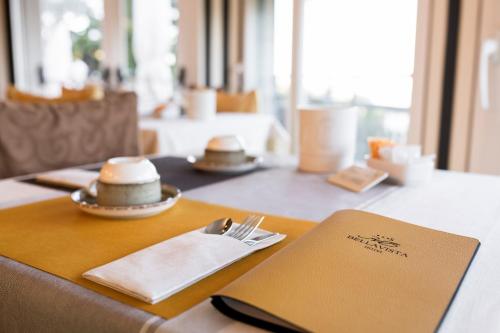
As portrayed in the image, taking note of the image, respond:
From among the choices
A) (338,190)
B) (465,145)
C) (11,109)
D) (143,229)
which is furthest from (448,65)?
(143,229)

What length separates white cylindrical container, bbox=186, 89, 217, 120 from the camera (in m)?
2.69

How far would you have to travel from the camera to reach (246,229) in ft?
2.28

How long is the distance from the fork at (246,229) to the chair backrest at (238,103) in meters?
2.68

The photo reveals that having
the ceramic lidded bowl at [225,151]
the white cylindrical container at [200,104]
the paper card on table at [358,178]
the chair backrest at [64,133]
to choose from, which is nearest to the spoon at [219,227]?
the paper card on table at [358,178]

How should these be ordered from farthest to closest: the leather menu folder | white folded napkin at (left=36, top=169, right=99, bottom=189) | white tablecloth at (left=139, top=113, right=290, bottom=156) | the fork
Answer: white tablecloth at (left=139, top=113, right=290, bottom=156)
white folded napkin at (left=36, top=169, right=99, bottom=189)
the fork
the leather menu folder

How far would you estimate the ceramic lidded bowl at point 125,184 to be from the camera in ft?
2.65

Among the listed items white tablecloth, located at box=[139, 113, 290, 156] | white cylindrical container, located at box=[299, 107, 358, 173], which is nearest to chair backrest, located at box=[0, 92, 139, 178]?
white tablecloth, located at box=[139, 113, 290, 156]

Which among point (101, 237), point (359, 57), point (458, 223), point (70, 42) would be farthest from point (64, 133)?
point (70, 42)

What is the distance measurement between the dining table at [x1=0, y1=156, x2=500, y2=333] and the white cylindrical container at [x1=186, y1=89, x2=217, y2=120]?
1.30m

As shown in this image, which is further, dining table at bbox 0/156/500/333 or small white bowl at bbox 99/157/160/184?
small white bowl at bbox 99/157/160/184

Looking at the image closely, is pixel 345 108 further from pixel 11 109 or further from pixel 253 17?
pixel 253 17

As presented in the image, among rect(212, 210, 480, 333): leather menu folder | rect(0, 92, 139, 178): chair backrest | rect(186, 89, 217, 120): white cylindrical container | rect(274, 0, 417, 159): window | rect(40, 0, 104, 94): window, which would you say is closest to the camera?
rect(212, 210, 480, 333): leather menu folder

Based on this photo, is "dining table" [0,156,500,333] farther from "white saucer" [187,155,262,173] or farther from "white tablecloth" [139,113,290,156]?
"white tablecloth" [139,113,290,156]

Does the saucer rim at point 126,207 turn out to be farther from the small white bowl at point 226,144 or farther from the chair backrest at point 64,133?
the chair backrest at point 64,133
